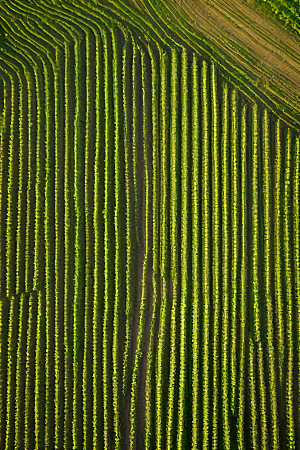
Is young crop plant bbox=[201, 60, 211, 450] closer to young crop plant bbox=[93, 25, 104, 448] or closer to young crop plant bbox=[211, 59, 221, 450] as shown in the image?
young crop plant bbox=[211, 59, 221, 450]

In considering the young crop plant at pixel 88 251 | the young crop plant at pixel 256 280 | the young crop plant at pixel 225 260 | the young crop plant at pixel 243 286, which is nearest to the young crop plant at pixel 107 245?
the young crop plant at pixel 88 251

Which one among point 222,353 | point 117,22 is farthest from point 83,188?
point 222,353

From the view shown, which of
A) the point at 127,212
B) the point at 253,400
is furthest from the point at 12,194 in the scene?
the point at 253,400

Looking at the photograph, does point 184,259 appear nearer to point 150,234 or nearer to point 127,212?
point 150,234

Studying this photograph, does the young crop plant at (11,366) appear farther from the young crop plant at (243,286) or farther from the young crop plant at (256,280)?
the young crop plant at (256,280)

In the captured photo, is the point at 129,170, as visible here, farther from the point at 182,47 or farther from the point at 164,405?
the point at 164,405

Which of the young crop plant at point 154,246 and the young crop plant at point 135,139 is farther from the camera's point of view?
the young crop plant at point 135,139

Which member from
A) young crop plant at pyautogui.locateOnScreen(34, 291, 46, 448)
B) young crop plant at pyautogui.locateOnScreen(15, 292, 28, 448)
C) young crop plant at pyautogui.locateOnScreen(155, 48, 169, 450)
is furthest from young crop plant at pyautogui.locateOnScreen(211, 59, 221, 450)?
young crop plant at pyautogui.locateOnScreen(15, 292, 28, 448)
